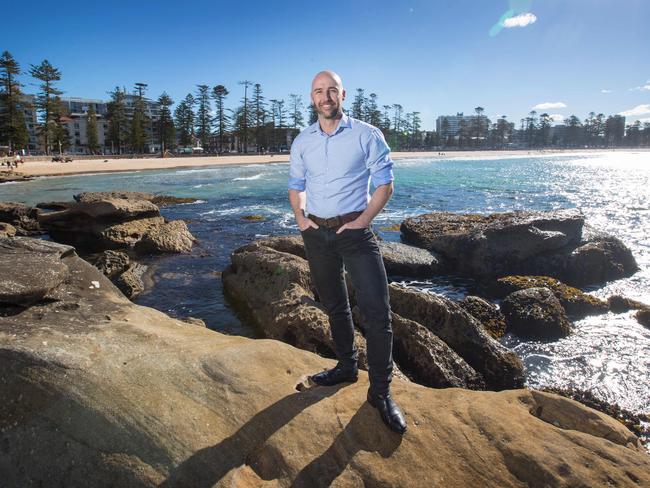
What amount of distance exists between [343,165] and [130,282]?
703 centimetres

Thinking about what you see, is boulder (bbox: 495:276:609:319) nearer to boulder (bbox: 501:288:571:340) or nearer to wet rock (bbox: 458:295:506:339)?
boulder (bbox: 501:288:571:340)

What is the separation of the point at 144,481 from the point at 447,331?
15.6 ft

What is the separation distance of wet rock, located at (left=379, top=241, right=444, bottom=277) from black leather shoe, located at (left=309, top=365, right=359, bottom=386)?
23.8ft

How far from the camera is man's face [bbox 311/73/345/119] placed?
3.07m

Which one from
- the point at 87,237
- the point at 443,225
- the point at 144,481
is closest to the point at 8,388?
the point at 144,481

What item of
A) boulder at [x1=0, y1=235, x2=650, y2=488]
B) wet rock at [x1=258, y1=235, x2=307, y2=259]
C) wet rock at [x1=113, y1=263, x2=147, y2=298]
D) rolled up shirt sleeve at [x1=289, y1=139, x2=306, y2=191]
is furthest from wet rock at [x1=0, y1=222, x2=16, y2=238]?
rolled up shirt sleeve at [x1=289, y1=139, x2=306, y2=191]

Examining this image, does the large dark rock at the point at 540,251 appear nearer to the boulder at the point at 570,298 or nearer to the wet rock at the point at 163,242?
the boulder at the point at 570,298

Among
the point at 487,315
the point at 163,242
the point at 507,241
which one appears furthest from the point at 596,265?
the point at 163,242

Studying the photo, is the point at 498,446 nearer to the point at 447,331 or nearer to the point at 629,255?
the point at 447,331

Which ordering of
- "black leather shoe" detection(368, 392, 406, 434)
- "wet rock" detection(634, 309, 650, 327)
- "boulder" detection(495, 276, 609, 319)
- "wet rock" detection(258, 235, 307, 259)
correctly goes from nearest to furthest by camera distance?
"black leather shoe" detection(368, 392, 406, 434), "wet rock" detection(634, 309, 650, 327), "boulder" detection(495, 276, 609, 319), "wet rock" detection(258, 235, 307, 259)

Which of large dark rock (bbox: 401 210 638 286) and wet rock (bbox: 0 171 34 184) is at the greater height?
wet rock (bbox: 0 171 34 184)

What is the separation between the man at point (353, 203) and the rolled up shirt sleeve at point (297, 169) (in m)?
0.05

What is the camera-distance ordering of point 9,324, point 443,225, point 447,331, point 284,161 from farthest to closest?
1. point 284,161
2. point 443,225
3. point 447,331
4. point 9,324

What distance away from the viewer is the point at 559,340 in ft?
23.4
